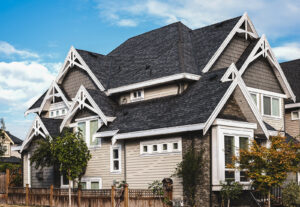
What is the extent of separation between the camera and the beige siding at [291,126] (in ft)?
113

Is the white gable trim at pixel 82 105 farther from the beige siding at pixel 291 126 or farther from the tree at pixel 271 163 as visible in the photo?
the beige siding at pixel 291 126

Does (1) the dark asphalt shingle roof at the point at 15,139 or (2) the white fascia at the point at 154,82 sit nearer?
(2) the white fascia at the point at 154,82

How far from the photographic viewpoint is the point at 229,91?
2259cm

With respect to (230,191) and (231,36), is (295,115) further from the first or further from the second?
(230,191)

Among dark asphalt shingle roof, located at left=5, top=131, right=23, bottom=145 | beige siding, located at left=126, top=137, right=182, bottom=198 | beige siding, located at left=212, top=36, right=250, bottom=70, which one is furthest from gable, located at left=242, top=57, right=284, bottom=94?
dark asphalt shingle roof, located at left=5, top=131, right=23, bottom=145

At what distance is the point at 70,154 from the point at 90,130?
3.80 m

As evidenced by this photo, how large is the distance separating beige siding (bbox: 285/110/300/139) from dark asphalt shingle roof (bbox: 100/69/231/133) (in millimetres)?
11558

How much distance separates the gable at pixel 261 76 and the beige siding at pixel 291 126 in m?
3.64

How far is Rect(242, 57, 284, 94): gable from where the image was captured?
29172mm

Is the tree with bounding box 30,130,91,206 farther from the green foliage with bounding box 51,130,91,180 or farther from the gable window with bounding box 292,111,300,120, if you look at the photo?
the gable window with bounding box 292,111,300,120

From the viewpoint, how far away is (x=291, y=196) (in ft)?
76.7

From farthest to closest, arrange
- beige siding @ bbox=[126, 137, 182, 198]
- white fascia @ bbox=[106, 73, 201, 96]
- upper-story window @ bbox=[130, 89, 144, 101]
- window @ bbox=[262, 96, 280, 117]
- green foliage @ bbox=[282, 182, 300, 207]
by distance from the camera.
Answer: window @ bbox=[262, 96, 280, 117] → upper-story window @ bbox=[130, 89, 144, 101] → white fascia @ bbox=[106, 73, 201, 96] → beige siding @ bbox=[126, 137, 182, 198] → green foliage @ bbox=[282, 182, 300, 207]

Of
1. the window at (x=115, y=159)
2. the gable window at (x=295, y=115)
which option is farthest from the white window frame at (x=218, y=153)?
the gable window at (x=295, y=115)

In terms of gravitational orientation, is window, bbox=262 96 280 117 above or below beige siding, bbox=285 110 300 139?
above
